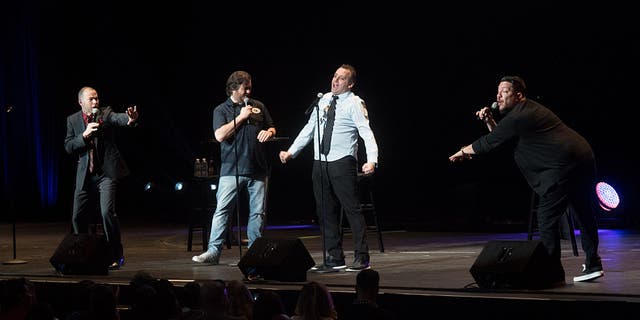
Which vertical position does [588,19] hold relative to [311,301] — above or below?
above

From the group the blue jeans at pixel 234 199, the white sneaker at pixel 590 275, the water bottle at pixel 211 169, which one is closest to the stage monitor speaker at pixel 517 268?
the white sneaker at pixel 590 275

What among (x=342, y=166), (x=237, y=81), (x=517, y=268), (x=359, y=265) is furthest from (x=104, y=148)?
(x=517, y=268)

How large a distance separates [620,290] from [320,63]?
28.2ft

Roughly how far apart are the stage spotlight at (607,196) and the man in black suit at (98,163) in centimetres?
624

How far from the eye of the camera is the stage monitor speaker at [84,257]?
6906 millimetres

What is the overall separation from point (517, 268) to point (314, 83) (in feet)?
28.0

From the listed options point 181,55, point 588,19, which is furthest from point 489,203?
point 181,55

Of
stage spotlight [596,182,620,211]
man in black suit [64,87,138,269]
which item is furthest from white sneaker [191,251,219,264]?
stage spotlight [596,182,620,211]

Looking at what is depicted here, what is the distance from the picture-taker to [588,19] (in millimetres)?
10641

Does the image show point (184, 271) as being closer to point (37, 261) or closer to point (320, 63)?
point (37, 261)

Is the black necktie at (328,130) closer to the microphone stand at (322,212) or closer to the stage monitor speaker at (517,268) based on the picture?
the microphone stand at (322,212)

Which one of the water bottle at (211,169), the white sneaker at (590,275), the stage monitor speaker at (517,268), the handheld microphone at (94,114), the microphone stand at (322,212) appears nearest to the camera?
the stage monitor speaker at (517,268)

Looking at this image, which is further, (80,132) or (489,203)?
(489,203)

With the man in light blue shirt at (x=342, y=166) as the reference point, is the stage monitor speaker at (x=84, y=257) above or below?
below
